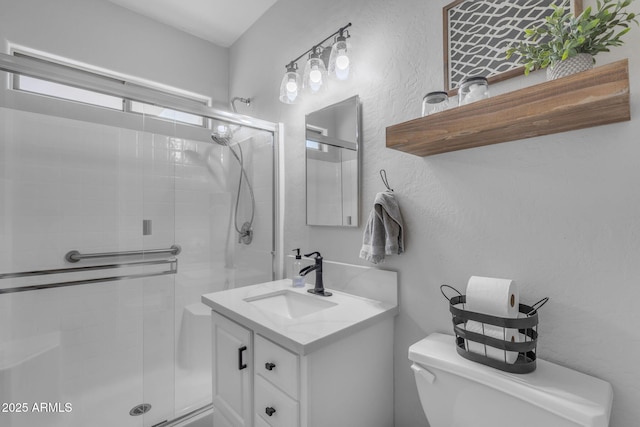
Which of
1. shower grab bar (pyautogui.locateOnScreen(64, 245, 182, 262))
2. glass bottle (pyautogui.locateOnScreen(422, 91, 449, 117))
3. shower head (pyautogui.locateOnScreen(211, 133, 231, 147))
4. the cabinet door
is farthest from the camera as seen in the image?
shower head (pyautogui.locateOnScreen(211, 133, 231, 147))

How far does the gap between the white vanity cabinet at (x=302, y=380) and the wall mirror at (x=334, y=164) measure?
60 centimetres

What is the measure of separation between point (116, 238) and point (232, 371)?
1.34 meters

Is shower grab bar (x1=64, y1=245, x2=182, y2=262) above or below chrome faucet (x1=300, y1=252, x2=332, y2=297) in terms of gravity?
above

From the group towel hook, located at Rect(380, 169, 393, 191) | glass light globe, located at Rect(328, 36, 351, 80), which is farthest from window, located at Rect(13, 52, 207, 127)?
towel hook, located at Rect(380, 169, 393, 191)

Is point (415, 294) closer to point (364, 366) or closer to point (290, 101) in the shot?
point (364, 366)

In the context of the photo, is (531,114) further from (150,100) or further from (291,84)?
(150,100)

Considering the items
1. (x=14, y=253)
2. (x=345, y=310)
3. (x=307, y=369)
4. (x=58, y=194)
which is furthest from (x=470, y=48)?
(x=14, y=253)

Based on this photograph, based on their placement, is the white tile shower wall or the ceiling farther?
the ceiling

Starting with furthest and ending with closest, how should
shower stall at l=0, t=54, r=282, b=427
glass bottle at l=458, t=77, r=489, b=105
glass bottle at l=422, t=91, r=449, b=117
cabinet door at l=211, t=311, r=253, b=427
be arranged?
shower stall at l=0, t=54, r=282, b=427
cabinet door at l=211, t=311, r=253, b=427
glass bottle at l=422, t=91, r=449, b=117
glass bottle at l=458, t=77, r=489, b=105

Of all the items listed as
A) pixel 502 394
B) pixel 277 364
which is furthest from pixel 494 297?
pixel 277 364

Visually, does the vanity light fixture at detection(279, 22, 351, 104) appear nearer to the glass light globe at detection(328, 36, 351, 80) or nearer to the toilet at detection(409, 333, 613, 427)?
the glass light globe at detection(328, 36, 351, 80)

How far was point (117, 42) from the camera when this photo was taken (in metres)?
2.06

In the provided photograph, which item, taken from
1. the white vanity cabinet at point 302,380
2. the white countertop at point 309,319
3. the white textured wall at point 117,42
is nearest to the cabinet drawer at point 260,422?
the white vanity cabinet at point 302,380

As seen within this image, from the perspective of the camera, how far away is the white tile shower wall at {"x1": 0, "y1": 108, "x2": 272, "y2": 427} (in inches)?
67.2
